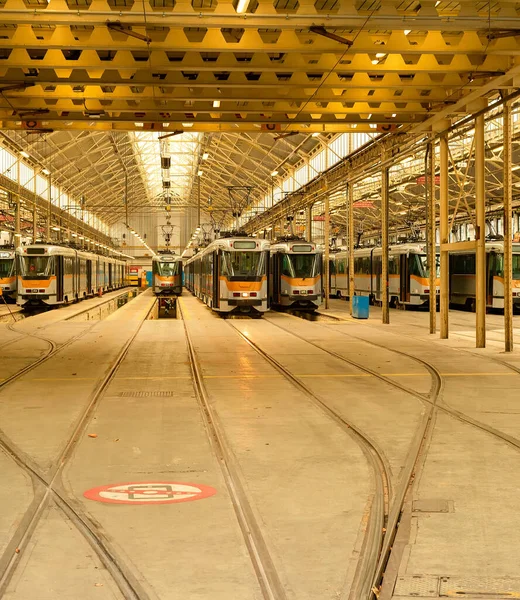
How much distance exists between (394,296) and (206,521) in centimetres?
3574

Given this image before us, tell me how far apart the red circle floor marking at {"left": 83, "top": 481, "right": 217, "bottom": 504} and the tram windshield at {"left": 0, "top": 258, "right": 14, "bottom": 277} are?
38638 mm

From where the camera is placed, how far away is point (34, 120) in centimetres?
2144

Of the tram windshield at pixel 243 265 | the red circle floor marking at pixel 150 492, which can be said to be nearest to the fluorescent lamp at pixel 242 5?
the red circle floor marking at pixel 150 492

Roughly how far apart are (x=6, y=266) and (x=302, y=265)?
17.5 meters

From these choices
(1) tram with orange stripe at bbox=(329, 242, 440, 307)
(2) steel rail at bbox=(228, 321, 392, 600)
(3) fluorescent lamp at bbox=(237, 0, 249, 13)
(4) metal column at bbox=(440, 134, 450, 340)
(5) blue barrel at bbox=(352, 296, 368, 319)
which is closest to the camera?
(2) steel rail at bbox=(228, 321, 392, 600)

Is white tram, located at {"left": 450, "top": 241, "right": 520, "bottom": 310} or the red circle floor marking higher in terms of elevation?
white tram, located at {"left": 450, "top": 241, "right": 520, "bottom": 310}

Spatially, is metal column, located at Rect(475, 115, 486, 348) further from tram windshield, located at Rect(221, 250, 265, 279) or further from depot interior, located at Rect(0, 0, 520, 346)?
tram windshield, located at Rect(221, 250, 265, 279)

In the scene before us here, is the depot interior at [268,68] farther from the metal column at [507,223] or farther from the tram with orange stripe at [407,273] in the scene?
the tram with orange stripe at [407,273]

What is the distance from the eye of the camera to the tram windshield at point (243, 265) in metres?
31.7

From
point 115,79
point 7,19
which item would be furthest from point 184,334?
point 7,19

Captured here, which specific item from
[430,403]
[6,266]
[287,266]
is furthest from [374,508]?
[6,266]

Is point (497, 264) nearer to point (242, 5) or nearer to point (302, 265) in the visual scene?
point (302, 265)

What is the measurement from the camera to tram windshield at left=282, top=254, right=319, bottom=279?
116 ft

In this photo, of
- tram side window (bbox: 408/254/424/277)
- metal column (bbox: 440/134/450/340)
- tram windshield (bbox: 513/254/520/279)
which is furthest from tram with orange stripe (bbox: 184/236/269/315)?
metal column (bbox: 440/134/450/340)
